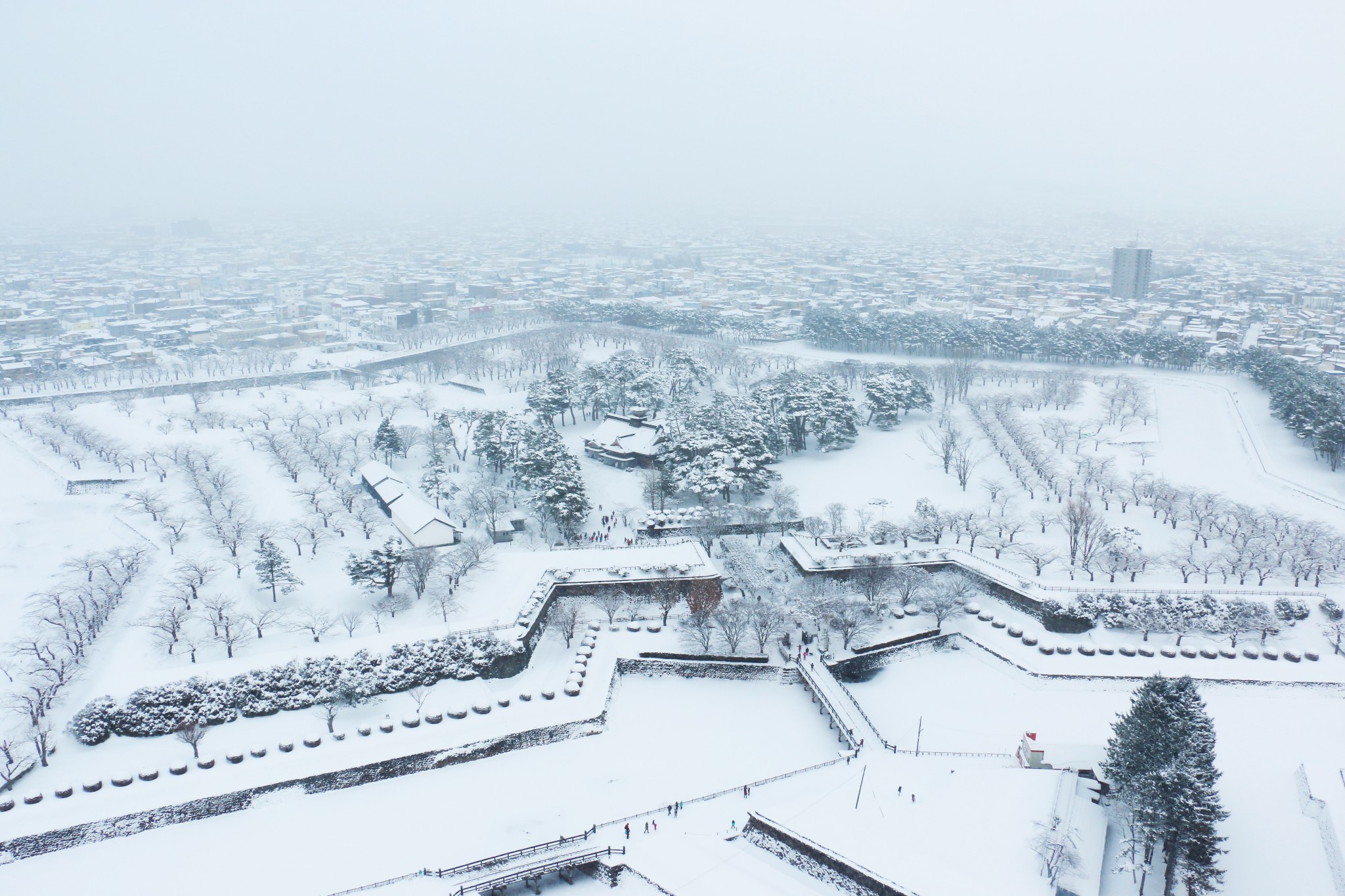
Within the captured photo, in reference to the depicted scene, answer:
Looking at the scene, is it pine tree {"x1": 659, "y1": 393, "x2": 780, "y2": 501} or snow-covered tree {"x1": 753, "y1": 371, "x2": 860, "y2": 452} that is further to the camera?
snow-covered tree {"x1": 753, "y1": 371, "x2": 860, "y2": 452}

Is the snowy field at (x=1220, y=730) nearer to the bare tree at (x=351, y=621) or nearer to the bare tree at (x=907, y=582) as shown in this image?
the bare tree at (x=907, y=582)

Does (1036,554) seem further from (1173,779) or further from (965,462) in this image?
(1173,779)

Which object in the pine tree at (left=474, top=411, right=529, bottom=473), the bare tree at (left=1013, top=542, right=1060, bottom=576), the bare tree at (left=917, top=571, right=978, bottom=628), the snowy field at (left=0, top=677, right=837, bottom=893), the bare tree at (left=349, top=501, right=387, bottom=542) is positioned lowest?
the snowy field at (left=0, top=677, right=837, bottom=893)

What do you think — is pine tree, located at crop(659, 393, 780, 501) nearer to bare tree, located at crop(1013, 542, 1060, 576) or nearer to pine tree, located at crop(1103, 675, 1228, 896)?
bare tree, located at crop(1013, 542, 1060, 576)

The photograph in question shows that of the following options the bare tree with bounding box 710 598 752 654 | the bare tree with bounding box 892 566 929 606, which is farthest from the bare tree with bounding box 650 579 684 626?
the bare tree with bounding box 892 566 929 606

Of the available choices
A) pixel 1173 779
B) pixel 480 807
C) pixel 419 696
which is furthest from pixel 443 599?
pixel 1173 779

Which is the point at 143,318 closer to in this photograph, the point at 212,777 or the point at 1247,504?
the point at 212,777

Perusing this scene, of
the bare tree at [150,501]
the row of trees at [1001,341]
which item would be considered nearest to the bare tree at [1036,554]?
the bare tree at [150,501]
